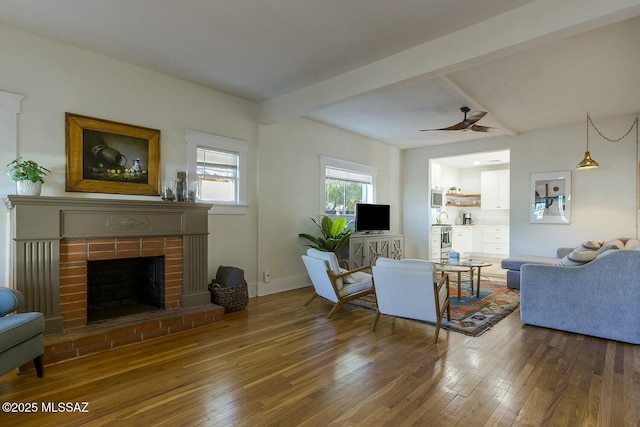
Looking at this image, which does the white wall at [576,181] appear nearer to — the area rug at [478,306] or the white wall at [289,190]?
the area rug at [478,306]

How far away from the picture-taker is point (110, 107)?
3645mm

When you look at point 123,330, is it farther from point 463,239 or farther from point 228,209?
point 463,239

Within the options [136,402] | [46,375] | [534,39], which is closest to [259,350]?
[136,402]

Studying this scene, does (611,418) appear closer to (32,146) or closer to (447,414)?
(447,414)

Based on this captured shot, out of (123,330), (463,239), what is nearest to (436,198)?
(463,239)

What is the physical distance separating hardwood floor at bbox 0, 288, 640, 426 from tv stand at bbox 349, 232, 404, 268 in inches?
98.3

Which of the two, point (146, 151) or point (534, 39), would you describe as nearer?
point (534, 39)

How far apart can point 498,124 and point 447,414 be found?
17.4 feet

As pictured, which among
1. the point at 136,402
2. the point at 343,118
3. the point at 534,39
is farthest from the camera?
the point at 343,118

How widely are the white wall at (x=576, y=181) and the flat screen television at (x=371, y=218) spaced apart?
2270 mm

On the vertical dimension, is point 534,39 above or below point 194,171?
above

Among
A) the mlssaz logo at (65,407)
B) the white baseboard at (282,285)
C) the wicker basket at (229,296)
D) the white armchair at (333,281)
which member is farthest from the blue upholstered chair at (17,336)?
the white baseboard at (282,285)

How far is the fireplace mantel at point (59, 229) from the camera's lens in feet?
9.40

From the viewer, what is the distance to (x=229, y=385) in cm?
236
